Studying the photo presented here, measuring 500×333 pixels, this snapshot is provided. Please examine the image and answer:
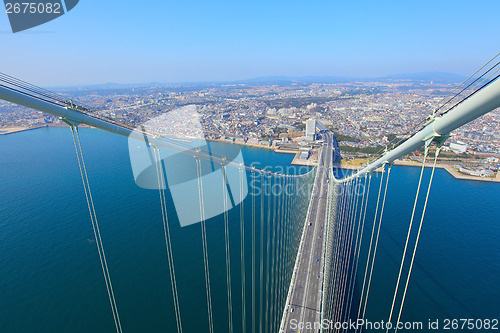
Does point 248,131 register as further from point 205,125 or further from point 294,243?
point 294,243

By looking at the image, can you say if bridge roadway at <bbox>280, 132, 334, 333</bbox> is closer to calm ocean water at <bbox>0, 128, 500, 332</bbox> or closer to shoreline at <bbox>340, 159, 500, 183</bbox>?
calm ocean water at <bbox>0, 128, 500, 332</bbox>

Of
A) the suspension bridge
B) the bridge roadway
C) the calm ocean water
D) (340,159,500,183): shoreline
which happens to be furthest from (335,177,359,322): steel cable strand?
(340,159,500,183): shoreline

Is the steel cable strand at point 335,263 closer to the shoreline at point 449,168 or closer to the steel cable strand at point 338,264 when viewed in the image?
the steel cable strand at point 338,264

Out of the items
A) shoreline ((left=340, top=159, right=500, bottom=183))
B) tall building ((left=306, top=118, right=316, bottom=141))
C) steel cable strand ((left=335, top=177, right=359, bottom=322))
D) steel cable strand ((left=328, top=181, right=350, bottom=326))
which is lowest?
shoreline ((left=340, top=159, right=500, bottom=183))

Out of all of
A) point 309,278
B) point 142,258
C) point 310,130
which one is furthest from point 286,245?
point 310,130

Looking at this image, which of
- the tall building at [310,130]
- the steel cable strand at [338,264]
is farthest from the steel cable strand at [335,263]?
the tall building at [310,130]

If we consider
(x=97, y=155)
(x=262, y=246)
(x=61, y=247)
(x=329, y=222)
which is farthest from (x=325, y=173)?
(x=97, y=155)

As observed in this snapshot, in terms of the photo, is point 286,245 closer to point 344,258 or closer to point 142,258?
point 344,258
